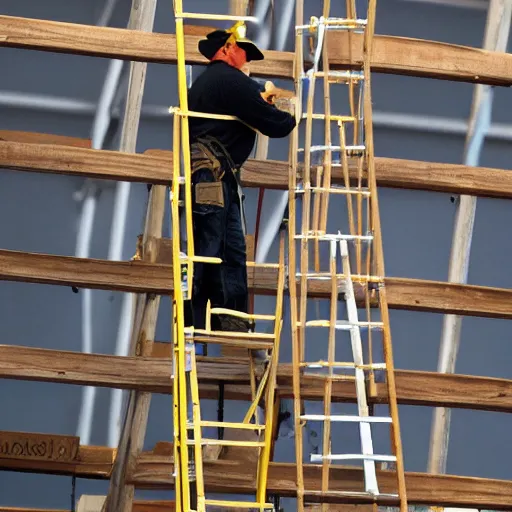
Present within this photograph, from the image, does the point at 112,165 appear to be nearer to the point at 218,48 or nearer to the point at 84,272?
the point at 84,272

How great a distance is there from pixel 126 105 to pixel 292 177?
3.49m

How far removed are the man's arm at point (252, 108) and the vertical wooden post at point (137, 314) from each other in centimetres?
242

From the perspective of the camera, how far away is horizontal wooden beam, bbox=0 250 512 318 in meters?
9.29

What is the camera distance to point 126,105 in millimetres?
11477

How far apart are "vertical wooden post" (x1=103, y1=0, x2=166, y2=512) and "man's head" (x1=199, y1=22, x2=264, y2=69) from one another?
7.77 feet

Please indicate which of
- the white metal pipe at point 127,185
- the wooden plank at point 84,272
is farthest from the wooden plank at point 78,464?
the wooden plank at point 84,272

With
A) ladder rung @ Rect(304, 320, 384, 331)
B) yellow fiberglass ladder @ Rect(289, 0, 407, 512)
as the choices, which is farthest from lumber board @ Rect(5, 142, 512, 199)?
ladder rung @ Rect(304, 320, 384, 331)

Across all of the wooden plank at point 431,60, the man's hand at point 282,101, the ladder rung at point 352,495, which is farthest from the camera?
the wooden plank at point 431,60

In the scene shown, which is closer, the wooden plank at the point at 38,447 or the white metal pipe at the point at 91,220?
the wooden plank at the point at 38,447

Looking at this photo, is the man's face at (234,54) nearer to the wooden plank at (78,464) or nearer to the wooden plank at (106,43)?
the wooden plank at (106,43)

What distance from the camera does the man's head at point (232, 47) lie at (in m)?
8.11

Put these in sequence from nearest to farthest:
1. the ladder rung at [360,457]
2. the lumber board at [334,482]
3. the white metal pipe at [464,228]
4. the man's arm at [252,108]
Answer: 1. the ladder rung at [360,457]
2. the man's arm at [252,108]
3. the lumber board at [334,482]
4. the white metal pipe at [464,228]

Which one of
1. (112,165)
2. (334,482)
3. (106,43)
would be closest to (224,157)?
(112,165)

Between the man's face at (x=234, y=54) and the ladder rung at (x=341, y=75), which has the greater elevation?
the ladder rung at (x=341, y=75)
